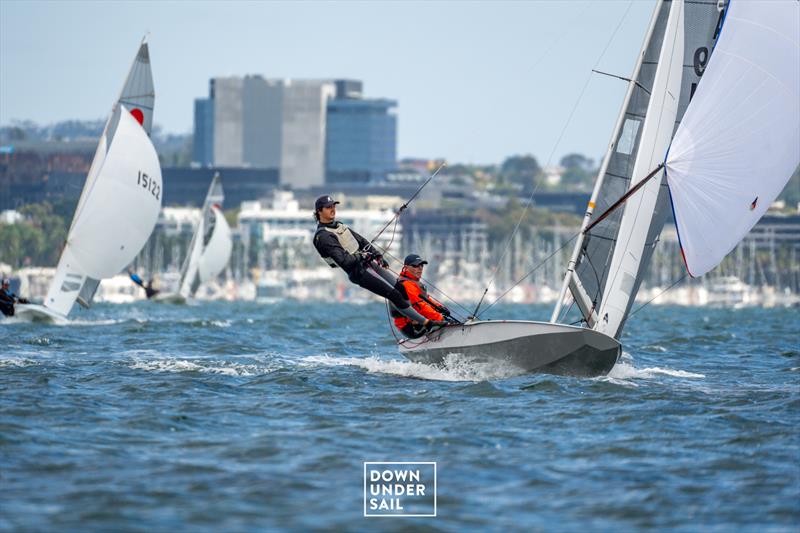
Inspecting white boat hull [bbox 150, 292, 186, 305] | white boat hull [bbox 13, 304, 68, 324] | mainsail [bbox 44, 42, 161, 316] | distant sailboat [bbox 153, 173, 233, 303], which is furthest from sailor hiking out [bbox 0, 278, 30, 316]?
white boat hull [bbox 150, 292, 186, 305]

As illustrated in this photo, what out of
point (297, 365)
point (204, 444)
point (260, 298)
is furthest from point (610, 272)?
point (260, 298)

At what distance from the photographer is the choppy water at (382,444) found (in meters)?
11.3

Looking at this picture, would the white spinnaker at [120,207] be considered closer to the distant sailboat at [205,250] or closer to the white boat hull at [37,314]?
the white boat hull at [37,314]

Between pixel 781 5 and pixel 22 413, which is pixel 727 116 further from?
pixel 22 413

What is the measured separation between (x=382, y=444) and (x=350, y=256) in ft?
17.1

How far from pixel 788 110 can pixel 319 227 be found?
570 centimetres

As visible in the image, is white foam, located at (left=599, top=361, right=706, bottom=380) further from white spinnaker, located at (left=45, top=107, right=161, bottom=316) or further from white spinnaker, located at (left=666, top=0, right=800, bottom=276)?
white spinnaker, located at (left=45, top=107, right=161, bottom=316)

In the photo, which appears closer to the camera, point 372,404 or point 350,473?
point 350,473

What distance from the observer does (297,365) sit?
72.0 ft

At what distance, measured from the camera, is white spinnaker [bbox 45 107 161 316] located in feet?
108

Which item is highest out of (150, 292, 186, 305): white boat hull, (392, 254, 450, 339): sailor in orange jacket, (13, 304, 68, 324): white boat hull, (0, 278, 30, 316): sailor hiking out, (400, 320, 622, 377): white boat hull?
(392, 254, 450, 339): sailor in orange jacket

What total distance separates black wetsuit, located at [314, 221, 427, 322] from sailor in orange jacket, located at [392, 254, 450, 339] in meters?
0.13

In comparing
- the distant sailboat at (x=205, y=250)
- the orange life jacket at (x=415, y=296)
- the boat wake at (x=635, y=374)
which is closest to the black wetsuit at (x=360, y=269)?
the orange life jacket at (x=415, y=296)

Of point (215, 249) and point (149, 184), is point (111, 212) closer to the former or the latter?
point (149, 184)
